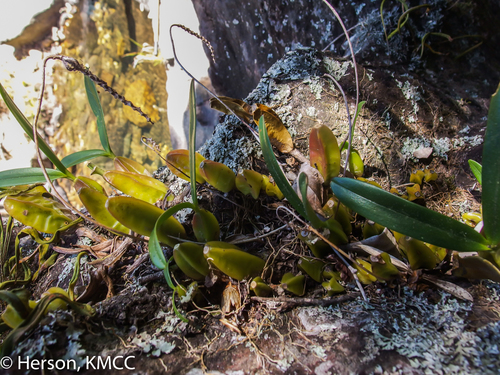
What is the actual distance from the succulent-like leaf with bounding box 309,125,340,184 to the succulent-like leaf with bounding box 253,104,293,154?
0.21 m

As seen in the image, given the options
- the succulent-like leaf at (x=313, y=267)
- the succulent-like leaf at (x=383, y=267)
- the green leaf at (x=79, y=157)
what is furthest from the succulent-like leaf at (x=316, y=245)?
the green leaf at (x=79, y=157)

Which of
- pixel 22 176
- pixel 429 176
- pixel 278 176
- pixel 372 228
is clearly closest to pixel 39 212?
pixel 22 176

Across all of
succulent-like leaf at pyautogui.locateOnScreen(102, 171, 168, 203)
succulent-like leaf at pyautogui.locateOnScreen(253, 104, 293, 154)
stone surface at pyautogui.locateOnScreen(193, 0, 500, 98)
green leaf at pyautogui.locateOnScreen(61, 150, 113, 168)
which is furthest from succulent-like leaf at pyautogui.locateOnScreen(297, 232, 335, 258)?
stone surface at pyautogui.locateOnScreen(193, 0, 500, 98)

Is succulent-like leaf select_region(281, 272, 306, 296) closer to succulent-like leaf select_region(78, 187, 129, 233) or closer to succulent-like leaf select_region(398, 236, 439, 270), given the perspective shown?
succulent-like leaf select_region(398, 236, 439, 270)

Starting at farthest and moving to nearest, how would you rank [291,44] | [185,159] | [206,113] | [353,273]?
[206,113], [291,44], [185,159], [353,273]

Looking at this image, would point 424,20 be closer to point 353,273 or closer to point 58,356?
point 353,273

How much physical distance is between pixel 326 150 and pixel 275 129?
281 mm

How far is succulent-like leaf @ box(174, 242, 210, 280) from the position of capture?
71cm

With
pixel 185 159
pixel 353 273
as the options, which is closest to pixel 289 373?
pixel 353 273

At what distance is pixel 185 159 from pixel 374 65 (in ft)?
3.43

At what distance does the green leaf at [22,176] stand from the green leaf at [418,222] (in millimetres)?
962

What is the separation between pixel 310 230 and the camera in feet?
2.35

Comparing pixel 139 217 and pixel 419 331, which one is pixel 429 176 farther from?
pixel 139 217

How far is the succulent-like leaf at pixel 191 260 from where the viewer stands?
715mm
